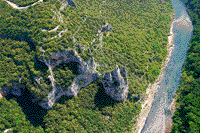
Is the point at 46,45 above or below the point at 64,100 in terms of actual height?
above

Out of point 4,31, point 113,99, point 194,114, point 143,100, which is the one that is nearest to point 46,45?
point 4,31

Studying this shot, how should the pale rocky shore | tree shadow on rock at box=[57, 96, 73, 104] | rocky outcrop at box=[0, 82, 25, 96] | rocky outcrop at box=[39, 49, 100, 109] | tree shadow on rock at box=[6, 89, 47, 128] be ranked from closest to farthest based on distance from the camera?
tree shadow on rock at box=[6, 89, 47, 128], rocky outcrop at box=[0, 82, 25, 96], rocky outcrop at box=[39, 49, 100, 109], tree shadow on rock at box=[57, 96, 73, 104], the pale rocky shore

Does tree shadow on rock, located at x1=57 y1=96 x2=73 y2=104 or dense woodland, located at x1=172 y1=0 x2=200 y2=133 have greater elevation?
tree shadow on rock, located at x1=57 y1=96 x2=73 y2=104

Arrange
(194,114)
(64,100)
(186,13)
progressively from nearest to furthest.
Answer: (64,100) → (194,114) → (186,13)

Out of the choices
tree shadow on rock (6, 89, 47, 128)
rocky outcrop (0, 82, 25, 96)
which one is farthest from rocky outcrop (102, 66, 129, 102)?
rocky outcrop (0, 82, 25, 96)

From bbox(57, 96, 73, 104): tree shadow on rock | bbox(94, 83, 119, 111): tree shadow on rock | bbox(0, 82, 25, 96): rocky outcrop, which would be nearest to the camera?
bbox(0, 82, 25, 96): rocky outcrop

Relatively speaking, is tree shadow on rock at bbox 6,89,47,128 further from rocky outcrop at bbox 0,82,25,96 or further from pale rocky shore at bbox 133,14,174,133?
pale rocky shore at bbox 133,14,174,133

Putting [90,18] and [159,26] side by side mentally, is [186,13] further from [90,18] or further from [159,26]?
[90,18]
